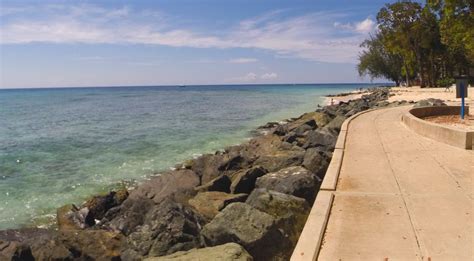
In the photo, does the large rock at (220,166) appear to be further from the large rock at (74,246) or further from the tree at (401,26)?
the tree at (401,26)

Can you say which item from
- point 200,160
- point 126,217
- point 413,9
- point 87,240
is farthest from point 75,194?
point 413,9

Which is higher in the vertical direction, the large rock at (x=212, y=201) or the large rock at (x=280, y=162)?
the large rock at (x=280, y=162)

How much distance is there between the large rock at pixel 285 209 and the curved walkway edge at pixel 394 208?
0.45 meters

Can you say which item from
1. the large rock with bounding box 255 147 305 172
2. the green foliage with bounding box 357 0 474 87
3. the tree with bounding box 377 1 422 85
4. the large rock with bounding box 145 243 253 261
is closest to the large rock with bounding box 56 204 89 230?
the large rock with bounding box 255 147 305 172

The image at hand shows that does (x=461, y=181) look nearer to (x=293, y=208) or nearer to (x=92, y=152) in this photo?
(x=293, y=208)

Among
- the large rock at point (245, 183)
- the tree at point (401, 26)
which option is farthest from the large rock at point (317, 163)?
the tree at point (401, 26)

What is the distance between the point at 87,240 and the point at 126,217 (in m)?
1.36

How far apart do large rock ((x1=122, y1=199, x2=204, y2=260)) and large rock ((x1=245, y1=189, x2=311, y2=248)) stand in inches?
42.5

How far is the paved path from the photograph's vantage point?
4.69m

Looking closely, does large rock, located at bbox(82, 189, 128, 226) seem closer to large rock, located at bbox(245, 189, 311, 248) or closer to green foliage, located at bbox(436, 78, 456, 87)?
large rock, located at bbox(245, 189, 311, 248)

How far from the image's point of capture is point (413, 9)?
51.2 metres

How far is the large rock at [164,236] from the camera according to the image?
6219 mm

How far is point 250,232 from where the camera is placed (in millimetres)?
5758

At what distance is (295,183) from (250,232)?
2483 mm
